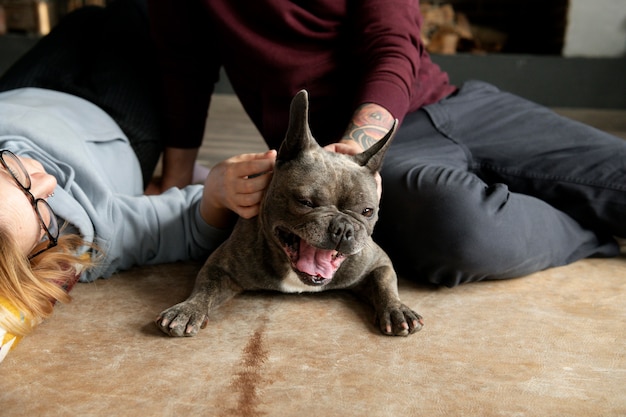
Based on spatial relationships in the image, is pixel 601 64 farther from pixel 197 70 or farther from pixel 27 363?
pixel 27 363

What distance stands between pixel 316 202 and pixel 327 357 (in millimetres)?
285

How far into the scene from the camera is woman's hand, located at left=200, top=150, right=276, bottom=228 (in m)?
1.23

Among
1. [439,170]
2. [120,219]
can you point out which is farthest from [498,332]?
[120,219]

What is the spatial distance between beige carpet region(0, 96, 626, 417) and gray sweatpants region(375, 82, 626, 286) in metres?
0.10

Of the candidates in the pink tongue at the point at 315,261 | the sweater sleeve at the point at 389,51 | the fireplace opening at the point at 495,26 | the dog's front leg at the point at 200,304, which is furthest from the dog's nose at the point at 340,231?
the fireplace opening at the point at 495,26

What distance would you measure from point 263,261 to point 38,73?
114 cm

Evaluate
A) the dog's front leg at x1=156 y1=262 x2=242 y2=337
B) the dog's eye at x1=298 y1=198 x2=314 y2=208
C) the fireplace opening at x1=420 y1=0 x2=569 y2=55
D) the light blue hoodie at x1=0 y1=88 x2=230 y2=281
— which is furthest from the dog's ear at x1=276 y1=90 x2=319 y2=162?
the fireplace opening at x1=420 y1=0 x2=569 y2=55

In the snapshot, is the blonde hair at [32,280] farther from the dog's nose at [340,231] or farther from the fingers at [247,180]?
the dog's nose at [340,231]

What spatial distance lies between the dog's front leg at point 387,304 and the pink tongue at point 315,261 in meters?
0.13

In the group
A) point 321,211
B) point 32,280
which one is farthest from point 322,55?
point 32,280

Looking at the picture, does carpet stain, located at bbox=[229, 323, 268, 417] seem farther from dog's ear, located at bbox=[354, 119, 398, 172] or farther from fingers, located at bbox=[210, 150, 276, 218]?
dog's ear, located at bbox=[354, 119, 398, 172]

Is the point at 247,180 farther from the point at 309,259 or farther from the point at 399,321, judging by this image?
the point at 399,321

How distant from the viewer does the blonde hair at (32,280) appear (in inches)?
41.1

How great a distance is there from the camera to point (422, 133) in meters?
1.62
